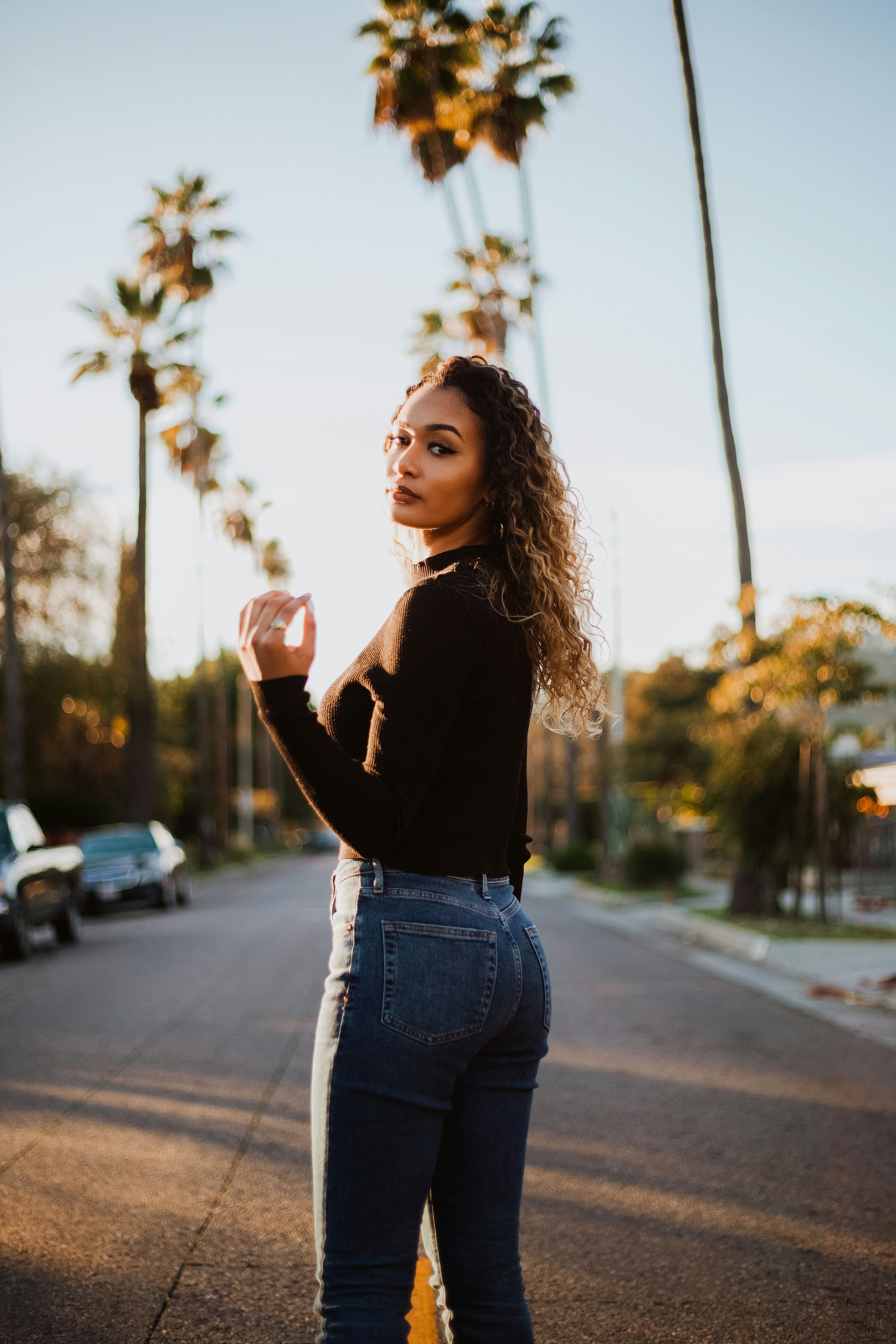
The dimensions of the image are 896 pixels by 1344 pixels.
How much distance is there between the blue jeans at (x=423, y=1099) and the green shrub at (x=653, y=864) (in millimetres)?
25282

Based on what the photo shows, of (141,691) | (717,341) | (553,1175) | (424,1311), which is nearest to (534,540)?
(424,1311)

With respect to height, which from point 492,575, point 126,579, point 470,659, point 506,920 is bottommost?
point 506,920

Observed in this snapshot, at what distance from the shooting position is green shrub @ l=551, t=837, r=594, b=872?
37031 mm

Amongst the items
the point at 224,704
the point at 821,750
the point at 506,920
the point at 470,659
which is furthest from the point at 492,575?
the point at 224,704

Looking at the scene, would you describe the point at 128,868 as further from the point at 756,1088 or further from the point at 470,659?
the point at 470,659

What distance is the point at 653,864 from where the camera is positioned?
1056 inches

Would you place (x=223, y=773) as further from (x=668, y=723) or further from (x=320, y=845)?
(x=320, y=845)

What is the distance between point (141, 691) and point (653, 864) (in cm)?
1305

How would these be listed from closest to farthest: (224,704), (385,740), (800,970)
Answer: (385,740) → (800,970) → (224,704)

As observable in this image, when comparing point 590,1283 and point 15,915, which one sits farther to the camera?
point 15,915

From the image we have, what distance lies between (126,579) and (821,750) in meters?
22.3

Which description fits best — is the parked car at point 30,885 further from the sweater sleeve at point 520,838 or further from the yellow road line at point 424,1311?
the sweater sleeve at point 520,838

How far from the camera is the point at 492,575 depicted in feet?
6.98

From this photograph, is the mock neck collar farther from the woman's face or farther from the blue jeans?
the blue jeans
